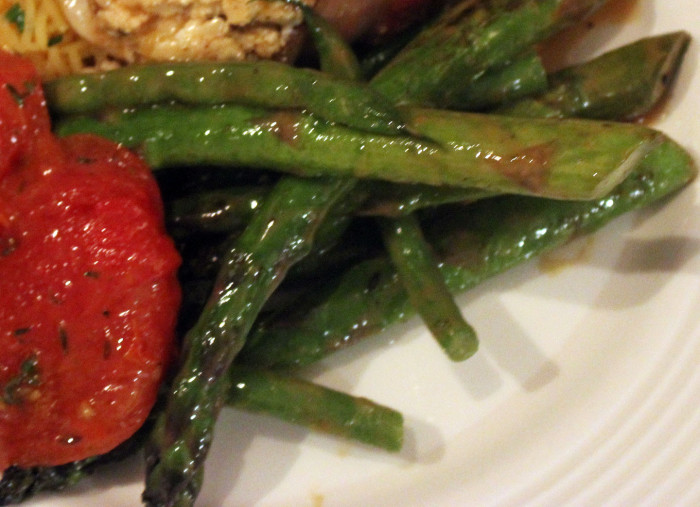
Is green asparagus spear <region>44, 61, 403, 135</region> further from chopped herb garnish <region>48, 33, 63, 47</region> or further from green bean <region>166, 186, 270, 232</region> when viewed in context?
green bean <region>166, 186, 270, 232</region>

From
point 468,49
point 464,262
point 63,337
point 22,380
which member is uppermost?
point 468,49

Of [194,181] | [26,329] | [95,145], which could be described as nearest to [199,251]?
[194,181]

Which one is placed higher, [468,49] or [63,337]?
[468,49]

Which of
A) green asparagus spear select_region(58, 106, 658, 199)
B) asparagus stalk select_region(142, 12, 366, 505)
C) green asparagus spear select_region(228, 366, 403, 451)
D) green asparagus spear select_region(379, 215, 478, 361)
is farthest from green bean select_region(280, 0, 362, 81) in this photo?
green asparagus spear select_region(228, 366, 403, 451)

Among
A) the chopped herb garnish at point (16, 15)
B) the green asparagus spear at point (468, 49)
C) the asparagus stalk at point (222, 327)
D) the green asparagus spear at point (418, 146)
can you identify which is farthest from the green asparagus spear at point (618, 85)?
the chopped herb garnish at point (16, 15)

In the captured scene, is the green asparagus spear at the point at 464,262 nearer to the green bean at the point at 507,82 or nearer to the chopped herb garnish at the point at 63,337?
the green bean at the point at 507,82

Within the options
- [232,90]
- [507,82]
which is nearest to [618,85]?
[507,82]

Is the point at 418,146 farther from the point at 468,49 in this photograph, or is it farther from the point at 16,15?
the point at 16,15
